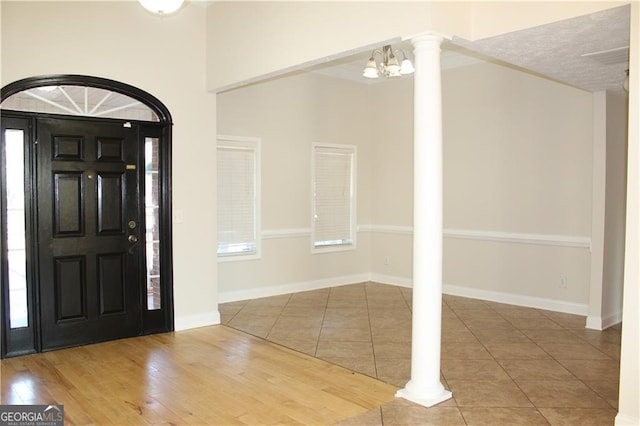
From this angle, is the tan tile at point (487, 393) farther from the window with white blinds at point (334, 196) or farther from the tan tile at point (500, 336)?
the window with white blinds at point (334, 196)

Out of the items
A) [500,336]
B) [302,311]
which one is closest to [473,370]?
[500,336]

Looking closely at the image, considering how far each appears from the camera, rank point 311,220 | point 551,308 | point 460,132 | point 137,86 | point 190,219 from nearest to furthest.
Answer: point 137,86 → point 190,219 → point 551,308 → point 460,132 → point 311,220

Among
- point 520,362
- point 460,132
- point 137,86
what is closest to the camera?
point 520,362

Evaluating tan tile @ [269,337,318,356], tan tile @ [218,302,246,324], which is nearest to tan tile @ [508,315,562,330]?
tan tile @ [269,337,318,356]

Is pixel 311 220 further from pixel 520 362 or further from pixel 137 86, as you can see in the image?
pixel 520 362

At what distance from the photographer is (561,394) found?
363 cm

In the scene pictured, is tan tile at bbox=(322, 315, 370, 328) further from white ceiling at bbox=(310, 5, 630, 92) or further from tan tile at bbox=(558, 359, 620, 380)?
white ceiling at bbox=(310, 5, 630, 92)

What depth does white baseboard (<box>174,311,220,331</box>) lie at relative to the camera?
209 inches

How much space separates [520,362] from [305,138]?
13.6 feet

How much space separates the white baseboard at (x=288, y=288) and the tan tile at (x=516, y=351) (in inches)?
120

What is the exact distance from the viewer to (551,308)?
6.09 meters

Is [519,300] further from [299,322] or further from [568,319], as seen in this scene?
[299,322]

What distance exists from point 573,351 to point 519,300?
1786 millimetres

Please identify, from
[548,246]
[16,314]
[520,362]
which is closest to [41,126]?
[16,314]
